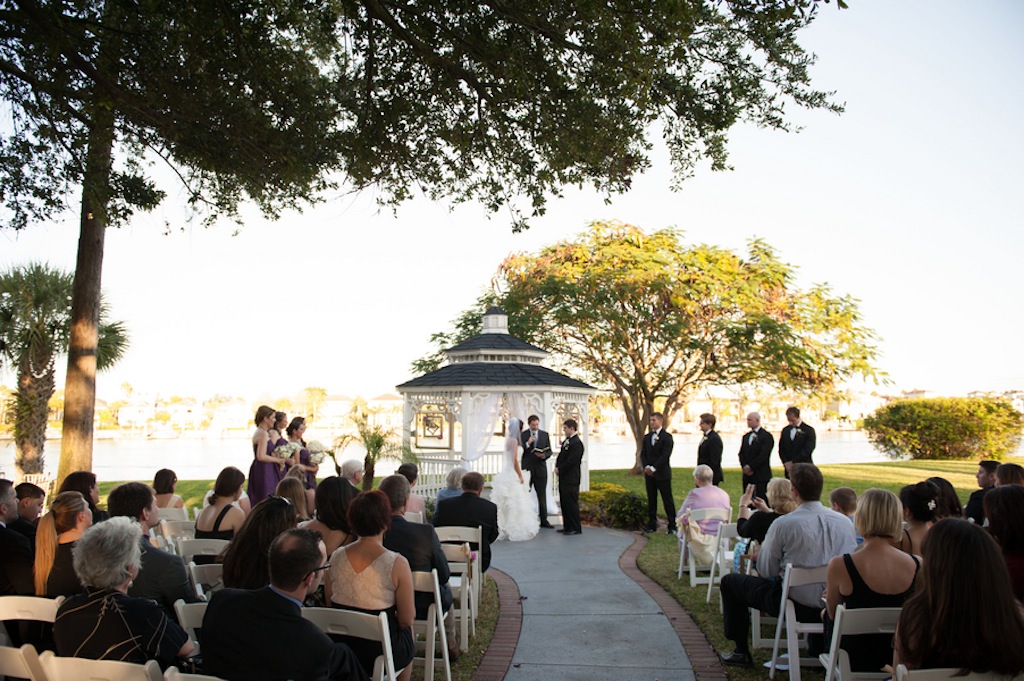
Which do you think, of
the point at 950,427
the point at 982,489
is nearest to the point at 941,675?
the point at 982,489

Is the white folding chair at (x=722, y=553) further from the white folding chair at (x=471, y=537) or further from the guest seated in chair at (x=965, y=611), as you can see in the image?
the guest seated in chair at (x=965, y=611)

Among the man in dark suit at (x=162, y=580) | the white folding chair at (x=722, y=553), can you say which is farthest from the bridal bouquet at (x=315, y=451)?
the man in dark suit at (x=162, y=580)

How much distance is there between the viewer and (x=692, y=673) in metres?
5.32

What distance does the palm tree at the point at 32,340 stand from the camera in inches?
613

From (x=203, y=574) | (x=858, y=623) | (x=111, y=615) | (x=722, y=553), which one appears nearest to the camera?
(x=111, y=615)

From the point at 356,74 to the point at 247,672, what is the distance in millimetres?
7951

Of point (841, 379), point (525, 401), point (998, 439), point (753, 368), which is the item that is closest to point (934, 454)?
point (998, 439)

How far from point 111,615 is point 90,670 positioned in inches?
16.3

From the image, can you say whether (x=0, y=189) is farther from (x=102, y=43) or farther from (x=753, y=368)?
(x=753, y=368)

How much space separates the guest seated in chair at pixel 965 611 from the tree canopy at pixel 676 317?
18.8 m

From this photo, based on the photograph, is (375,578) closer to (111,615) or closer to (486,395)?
(111,615)

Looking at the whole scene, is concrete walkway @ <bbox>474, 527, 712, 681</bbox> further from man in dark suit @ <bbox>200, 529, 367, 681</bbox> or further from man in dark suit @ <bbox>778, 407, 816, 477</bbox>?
man in dark suit @ <bbox>778, 407, 816, 477</bbox>

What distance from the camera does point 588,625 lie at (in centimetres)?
657

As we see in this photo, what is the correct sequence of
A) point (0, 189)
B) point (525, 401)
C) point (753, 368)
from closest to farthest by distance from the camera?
1. point (0, 189)
2. point (525, 401)
3. point (753, 368)
